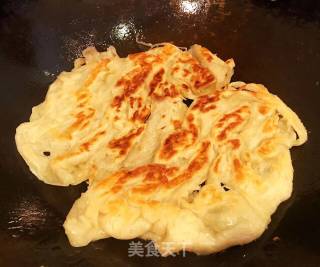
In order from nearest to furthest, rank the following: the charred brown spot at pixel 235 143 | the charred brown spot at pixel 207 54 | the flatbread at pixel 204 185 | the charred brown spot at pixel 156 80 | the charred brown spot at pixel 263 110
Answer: the flatbread at pixel 204 185 → the charred brown spot at pixel 235 143 → the charred brown spot at pixel 263 110 → the charred brown spot at pixel 156 80 → the charred brown spot at pixel 207 54

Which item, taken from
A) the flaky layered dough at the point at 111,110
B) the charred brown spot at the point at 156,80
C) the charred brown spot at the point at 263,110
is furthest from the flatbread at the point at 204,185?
the charred brown spot at the point at 156,80

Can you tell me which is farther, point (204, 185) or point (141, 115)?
point (141, 115)

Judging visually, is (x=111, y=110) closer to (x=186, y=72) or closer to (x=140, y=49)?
(x=186, y=72)

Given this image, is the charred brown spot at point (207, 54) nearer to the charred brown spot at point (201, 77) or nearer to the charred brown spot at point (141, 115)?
the charred brown spot at point (201, 77)

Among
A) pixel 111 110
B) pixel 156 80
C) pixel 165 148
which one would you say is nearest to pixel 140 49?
pixel 156 80

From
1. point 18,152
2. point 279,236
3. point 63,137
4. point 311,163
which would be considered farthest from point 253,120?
point 18,152

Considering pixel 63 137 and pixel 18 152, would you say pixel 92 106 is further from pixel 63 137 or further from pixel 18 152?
pixel 18 152
